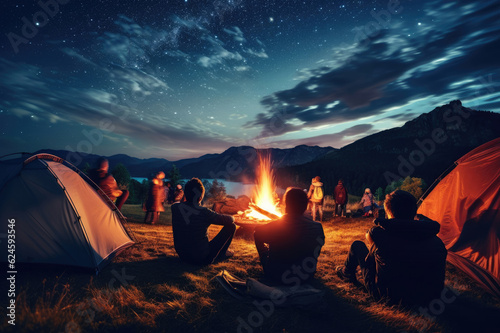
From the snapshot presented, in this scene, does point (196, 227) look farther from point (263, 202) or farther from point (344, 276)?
point (263, 202)

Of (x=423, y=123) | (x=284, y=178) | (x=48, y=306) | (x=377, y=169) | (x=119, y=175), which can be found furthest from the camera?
(x=423, y=123)

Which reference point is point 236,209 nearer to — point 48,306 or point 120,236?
point 120,236

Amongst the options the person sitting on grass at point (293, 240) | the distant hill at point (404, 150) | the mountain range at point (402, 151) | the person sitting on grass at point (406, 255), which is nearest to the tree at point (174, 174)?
the mountain range at point (402, 151)

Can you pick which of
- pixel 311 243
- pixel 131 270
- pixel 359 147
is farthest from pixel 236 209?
pixel 359 147

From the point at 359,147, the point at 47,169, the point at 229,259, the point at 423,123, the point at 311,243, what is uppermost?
the point at 423,123

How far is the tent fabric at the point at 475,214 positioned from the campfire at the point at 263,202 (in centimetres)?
500

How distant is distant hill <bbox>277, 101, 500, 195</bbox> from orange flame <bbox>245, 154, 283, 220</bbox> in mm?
83406

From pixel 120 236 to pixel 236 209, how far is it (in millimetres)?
5974

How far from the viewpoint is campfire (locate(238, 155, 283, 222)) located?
29.3 feet

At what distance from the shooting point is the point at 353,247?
4363 mm

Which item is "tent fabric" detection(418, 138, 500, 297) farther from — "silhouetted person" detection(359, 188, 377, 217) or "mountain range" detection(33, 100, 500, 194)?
"mountain range" detection(33, 100, 500, 194)

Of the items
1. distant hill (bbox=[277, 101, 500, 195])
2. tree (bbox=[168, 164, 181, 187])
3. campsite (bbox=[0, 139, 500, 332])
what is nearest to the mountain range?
distant hill (bbox=[277, 101, 500, 195])

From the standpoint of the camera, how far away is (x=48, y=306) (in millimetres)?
3189

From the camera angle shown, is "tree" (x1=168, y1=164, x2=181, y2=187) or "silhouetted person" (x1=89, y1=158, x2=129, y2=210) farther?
"tree" (x1=168, y1=164, x2=181, y2=187)
